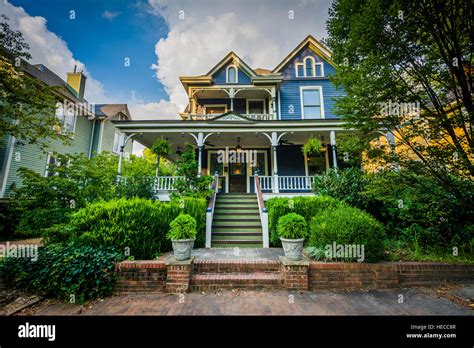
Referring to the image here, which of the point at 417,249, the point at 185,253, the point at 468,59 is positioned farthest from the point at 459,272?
the point at 185,253

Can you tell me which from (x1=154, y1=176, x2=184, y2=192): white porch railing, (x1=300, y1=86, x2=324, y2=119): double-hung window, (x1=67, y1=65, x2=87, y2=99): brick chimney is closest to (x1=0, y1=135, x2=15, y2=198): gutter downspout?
(x1=67, y1=65, x2=87, y2=99): brick chimney

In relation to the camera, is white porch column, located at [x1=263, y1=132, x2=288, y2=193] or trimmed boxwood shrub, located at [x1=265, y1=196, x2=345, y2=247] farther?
white porch column, located at [x1=263, y1=132, x2=288, y2=193]

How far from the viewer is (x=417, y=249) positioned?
4879 mm

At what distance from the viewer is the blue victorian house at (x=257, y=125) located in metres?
10.0

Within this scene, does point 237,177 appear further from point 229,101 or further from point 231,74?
point 231,74

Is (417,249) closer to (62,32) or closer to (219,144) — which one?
(219,144)

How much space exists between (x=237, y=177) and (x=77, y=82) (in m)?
13.9

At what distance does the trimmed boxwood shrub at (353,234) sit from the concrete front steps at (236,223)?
8.05 feet

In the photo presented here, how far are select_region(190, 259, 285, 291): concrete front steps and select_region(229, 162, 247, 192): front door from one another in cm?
780

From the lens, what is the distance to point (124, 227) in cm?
457

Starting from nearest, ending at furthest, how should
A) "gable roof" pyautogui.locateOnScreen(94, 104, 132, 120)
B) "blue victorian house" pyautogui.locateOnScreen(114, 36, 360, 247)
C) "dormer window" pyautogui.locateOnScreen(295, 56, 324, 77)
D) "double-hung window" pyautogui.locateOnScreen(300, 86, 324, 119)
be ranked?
"blue victorian house" pyautogui.locateOnScreen(114, 36, 360, 247), "double-hung window" pyautogui.locateOnScreen(300, 86, 324, 119), "dormer window" pyautogui.locateOnScreen(295, 56, 324, 77), "gable roof" pyautogui.locateOnScreen(94, 104, 132, 120)

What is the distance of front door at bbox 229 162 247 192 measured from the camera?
12.1 meters

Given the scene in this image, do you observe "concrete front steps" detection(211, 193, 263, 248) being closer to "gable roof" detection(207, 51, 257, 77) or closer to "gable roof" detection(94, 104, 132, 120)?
"gable roof" detection(207, 51, 257, 77)

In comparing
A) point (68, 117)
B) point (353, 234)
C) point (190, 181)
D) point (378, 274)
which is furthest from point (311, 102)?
point (68, 117)
